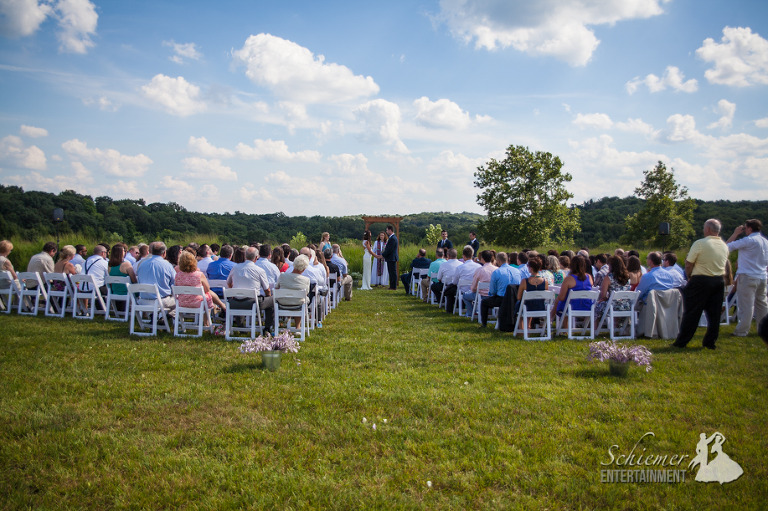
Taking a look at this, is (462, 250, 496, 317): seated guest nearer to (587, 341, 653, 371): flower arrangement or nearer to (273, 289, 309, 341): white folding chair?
(273, 289, 309, 341): white folding chair

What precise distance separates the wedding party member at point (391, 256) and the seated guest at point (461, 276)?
5.39 metres

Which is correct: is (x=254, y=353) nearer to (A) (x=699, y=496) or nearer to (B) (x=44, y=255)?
(A) (x=699, y=496)

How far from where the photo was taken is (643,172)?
36125mm

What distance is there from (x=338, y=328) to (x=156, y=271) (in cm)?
327

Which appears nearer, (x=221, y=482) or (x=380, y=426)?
(x=221, y=482)

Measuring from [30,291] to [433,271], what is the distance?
9.03 m

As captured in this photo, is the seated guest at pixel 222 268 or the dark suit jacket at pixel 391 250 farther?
the dark suit jacket at pixel 391 250

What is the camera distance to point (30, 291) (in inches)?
388

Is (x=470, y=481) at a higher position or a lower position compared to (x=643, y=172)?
lower

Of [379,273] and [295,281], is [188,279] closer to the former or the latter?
[295,281]

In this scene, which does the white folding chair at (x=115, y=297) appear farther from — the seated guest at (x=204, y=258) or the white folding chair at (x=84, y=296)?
the seated guest at (x=204, y=258)

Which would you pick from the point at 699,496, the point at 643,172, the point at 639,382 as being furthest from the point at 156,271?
the point at 643,172

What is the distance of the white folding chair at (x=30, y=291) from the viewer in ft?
31.8

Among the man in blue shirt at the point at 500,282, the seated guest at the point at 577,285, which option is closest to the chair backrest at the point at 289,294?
the man in blue shirt at the point at 500,282
